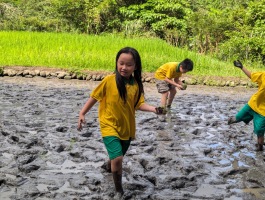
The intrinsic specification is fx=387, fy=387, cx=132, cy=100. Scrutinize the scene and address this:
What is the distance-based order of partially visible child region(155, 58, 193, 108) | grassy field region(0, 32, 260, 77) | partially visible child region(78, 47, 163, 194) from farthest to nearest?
1. grassy field region(0, 32, 260, 77)
2. partially visible child region(155, 58, 193, 108)
3. partially visible child region(78, 47, 163, 194)

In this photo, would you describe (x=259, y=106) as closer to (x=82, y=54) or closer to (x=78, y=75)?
(x=78, y=75)

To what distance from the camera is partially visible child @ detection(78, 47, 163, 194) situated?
3.40 metres

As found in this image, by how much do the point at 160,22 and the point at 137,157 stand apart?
19904 mm

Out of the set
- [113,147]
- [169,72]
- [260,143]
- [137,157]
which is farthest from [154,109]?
[169,72]

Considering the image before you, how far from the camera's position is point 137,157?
4609 mm

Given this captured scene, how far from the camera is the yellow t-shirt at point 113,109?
3467 millimetres

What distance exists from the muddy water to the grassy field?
5.07 m

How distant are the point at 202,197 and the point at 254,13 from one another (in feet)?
60.2

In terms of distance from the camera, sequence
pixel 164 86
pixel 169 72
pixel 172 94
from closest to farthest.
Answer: pixel 169 72 → pixel 164 86 → pixel 172 94

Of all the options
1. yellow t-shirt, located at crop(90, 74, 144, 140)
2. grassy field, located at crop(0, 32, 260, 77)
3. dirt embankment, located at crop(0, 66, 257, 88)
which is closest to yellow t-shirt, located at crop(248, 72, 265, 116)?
yellow t-shirt, located at crop(90, 74, 144, 140)

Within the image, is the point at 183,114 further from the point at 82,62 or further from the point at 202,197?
the point at 82,62

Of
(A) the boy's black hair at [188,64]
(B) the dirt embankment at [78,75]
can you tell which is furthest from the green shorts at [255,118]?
(B) the dirt embankment at [78,75]

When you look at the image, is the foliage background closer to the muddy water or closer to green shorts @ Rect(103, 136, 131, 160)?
the muddy water

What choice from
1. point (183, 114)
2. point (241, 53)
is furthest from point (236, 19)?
point (183, 114)
